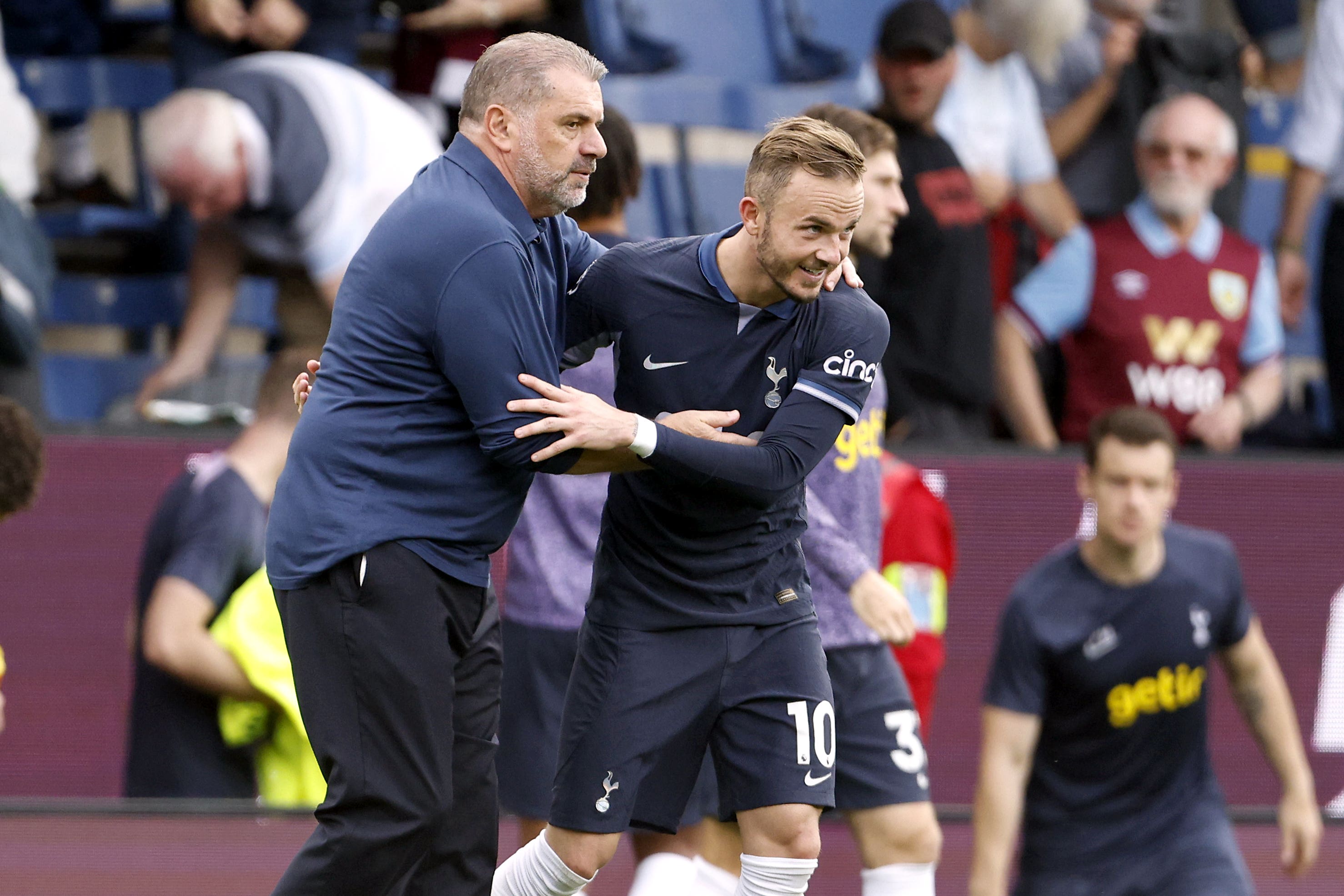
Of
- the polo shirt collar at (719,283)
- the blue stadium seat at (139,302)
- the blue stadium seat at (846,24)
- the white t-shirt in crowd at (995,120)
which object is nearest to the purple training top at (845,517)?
the polo shirt collar at (719,283)

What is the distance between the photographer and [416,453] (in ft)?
11.9

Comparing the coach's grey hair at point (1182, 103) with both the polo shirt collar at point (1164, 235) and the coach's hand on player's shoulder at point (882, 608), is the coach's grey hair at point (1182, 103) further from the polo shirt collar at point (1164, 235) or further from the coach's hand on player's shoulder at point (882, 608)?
the coach's hand on player's shoulder at point (882, 608)

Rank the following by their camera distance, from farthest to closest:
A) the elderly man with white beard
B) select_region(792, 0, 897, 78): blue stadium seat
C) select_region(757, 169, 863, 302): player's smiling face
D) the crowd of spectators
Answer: select_region(792, 0, 897, 78): blue stadium seat, the elderly man with white beard, the crowd of spectators, select_region(757, 169, 863, 302): player's smiling face

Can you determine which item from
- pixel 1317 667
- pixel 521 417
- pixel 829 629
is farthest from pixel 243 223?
pixel 1317 667

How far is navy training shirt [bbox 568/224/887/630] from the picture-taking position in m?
3.80

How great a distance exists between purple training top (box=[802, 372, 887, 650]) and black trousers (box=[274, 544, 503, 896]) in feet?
3.73

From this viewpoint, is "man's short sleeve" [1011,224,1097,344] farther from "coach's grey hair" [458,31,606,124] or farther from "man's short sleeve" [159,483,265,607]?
"coach's grey hair" [458,31,606,124]

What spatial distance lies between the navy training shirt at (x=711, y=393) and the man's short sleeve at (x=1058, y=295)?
3.45 m

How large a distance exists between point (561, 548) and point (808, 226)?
5.43ft

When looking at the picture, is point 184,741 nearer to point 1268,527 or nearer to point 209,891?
point 209,891

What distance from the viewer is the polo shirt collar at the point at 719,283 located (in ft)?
12.5

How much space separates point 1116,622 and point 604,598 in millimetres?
1998

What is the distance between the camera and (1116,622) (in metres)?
5.36

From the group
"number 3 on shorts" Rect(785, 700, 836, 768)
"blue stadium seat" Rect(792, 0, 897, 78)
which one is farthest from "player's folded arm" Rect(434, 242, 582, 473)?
"blue stadium seat" Rect(792, 0, 897, 78)
